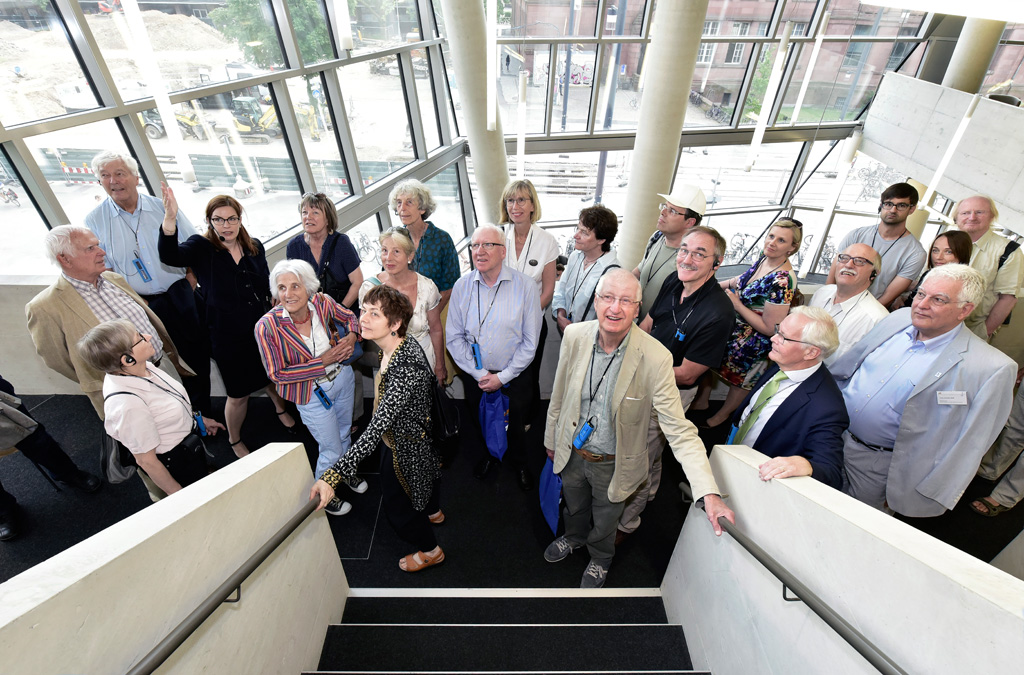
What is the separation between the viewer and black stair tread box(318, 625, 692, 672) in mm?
2182

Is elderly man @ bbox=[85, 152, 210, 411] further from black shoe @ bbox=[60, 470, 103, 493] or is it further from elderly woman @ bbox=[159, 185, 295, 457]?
black shoe @ bbox=[60, 470, 103, 493]

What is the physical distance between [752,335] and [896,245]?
1571 mm

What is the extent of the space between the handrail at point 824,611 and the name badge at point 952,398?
122cm

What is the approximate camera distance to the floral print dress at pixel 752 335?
2834mm

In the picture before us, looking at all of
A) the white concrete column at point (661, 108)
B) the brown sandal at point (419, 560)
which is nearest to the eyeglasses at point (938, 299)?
the brown sandal at point (419, 560)

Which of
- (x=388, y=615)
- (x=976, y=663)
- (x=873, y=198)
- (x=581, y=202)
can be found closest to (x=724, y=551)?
(x=976, y=663)

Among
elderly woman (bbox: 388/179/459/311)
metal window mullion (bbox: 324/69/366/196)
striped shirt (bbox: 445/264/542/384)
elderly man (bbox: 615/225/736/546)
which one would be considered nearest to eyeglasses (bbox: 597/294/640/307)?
elderly man (bbox: 615/225/736/546)

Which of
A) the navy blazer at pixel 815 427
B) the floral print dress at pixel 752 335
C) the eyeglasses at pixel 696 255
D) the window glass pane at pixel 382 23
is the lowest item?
the floral print dress at pixel 752 335

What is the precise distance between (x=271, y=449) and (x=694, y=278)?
2171 mm

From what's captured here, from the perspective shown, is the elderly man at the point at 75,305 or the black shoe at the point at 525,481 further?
the black shoe at the point at 525,481

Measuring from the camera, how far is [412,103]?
6.93 meters

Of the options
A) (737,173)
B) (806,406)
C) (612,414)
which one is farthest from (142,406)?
(737,173)

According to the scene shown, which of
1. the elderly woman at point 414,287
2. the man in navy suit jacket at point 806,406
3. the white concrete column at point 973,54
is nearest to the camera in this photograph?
the man in navy suit jacket at point 806,406

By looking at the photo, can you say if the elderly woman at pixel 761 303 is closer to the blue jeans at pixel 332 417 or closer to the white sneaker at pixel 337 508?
the blue jeans at pixel 332 417
